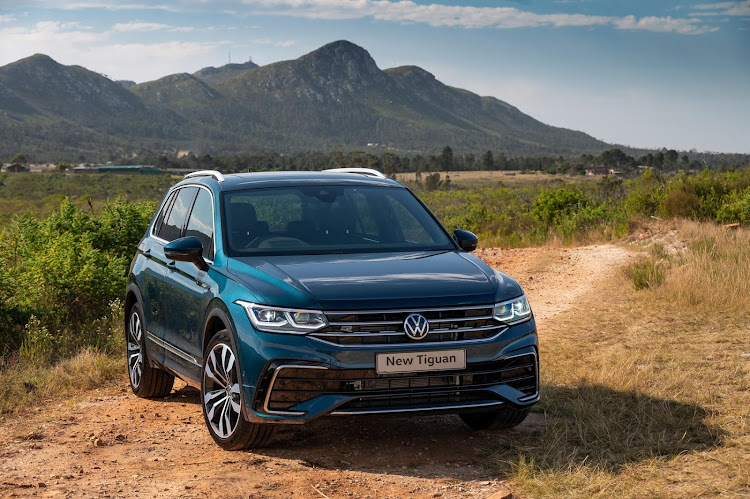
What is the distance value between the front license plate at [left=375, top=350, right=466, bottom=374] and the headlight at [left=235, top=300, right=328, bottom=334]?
396 mm

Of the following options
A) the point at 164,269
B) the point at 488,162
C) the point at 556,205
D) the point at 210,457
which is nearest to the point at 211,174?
the point at 164,269

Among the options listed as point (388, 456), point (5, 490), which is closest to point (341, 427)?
point (388, 456)

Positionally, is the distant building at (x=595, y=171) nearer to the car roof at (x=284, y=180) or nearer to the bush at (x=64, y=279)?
the bush at (x=64, y=279)

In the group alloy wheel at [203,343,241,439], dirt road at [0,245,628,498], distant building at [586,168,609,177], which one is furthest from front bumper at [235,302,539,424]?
distant building at [586,168,609,177]

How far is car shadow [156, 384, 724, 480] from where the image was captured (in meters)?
5.60

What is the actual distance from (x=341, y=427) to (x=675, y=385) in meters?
2.75

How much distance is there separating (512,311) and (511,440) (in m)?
0.97

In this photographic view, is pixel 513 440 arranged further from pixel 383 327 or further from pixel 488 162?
pixel 488 162

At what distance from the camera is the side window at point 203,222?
6484 millimetres

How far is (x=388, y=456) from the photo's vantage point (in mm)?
5820

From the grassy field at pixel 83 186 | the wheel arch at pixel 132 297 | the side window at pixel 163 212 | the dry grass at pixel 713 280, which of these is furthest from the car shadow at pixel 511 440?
the grassy field at pixel 83 186

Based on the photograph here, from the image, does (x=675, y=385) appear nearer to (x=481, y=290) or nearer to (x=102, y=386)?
(x=481, y=290)

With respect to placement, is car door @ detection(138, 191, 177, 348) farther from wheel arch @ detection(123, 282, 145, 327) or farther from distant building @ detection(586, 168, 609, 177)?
distant building @ detection(586, 168, 609, 177)

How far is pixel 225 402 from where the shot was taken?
5.82m
